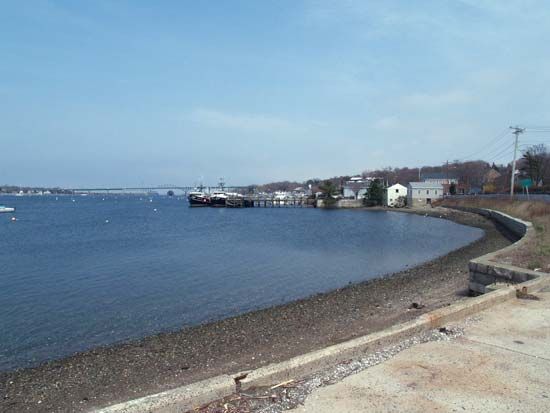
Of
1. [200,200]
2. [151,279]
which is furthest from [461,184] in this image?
[151,279]

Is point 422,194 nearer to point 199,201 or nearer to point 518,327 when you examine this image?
point 199,201

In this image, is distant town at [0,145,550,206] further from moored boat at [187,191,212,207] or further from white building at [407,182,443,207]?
moored boat at [187,191,212,207]

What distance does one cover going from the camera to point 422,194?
9331cm

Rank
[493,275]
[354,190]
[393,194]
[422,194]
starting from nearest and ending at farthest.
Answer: [493,275] < [422,194] < [393,194] < [354,190]

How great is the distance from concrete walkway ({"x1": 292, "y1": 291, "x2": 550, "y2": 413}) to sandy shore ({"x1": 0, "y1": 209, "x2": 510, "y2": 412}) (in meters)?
3.61

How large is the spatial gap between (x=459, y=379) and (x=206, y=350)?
6.57 meters

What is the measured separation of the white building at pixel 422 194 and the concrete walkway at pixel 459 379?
295 feet

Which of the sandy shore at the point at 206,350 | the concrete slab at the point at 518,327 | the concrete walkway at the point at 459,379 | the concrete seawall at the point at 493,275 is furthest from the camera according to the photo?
the concrete seawall at the point at 493,275

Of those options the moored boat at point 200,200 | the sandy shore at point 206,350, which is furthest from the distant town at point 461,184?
the sandy shore at point 206,350

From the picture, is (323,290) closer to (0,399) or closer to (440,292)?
(440,292)

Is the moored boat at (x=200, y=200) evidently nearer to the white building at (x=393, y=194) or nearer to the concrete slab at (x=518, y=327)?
the white building at (x=393, y=194)

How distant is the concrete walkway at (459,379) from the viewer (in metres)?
4.22

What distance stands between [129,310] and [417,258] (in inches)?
717

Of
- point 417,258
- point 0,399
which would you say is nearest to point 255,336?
point 0,399
